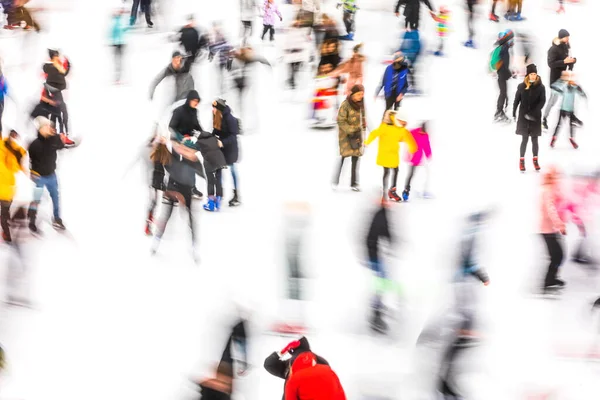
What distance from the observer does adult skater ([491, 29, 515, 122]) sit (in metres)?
10.8

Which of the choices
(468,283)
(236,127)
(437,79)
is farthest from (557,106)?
(468,283)

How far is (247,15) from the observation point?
13914 millimetres

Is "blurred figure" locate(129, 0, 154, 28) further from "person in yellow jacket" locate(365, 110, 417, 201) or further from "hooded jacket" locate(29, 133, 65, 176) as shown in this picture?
"person in yellow jacket" locate(365, 110, 417, 201)

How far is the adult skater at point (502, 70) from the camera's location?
35.3 feet

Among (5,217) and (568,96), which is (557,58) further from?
(5,217)

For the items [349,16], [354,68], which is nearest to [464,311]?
[354,68]

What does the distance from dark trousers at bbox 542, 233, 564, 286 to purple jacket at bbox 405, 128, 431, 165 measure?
6.90 ft

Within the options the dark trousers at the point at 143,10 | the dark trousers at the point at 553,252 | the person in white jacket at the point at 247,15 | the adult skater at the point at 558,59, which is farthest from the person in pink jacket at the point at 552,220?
the dark trousers at the point at 143,10

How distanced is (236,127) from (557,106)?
5.44 meters

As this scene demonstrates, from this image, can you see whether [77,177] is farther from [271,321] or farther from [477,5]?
[477,5]

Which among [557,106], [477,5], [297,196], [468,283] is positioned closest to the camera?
[468,283]

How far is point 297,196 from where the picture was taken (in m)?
9.00

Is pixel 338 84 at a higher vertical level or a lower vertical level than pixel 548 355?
higher

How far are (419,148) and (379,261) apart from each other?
2580mm
